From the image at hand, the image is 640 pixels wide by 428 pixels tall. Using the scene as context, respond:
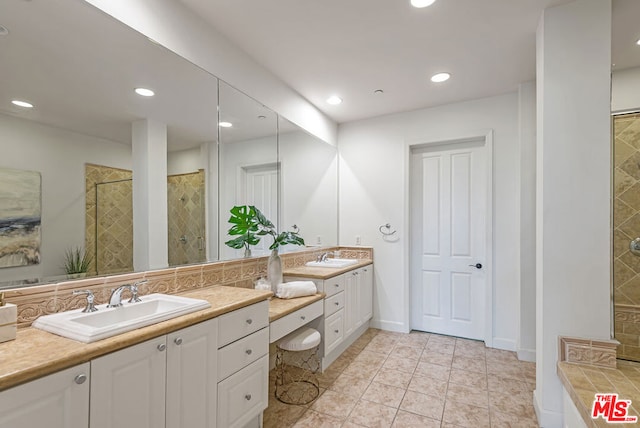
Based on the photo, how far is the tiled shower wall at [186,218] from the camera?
1.99m

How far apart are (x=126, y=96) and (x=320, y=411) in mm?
2348

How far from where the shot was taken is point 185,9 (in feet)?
6.34

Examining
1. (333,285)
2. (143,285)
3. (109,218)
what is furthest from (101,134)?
(333,285)

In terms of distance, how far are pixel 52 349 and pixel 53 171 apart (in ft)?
2.80

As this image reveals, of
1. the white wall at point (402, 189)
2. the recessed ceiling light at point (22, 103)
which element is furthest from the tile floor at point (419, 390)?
the recessed ceiling light at point (22, 103)

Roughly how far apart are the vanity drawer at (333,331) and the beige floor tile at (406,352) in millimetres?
613

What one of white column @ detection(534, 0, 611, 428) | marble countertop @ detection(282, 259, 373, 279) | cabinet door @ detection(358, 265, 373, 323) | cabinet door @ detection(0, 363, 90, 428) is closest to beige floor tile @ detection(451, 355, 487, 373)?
white column @ detection(534, 0, 611, 428)

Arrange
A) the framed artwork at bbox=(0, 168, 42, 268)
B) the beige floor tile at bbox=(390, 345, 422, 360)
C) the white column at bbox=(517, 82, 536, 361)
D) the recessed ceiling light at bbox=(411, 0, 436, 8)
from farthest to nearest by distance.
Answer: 1. the beige floor tile at bbox=(390, 345, 422, 360)
2. the white column at bbox=(517, 82, 536, 361)
3. the recessed ceiling light at bbox=(411, 0, 436, 8)
4. the framed artwork at bbox=(0, 168, 42, 268)

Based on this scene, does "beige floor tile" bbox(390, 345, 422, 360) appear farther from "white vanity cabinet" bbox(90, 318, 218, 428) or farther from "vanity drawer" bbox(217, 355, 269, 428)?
"white vanity cabinet" bbox(90, 318, 218, 428)

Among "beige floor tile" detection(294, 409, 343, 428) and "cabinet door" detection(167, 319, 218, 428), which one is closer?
"cabinet door" detection(167, 319, 218, 428)

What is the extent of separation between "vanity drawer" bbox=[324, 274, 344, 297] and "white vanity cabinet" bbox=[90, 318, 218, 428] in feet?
4.38

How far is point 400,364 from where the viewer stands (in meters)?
2.88

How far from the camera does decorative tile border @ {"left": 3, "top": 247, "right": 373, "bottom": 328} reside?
1330mm

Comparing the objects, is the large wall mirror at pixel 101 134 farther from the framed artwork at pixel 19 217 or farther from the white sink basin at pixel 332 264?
the white sink basin at pixel 332 264
